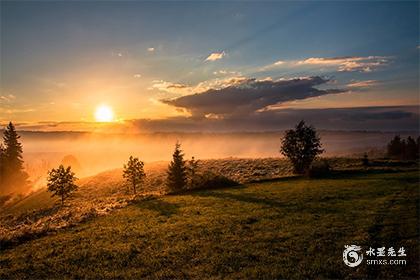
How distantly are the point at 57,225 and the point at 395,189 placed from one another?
126ft

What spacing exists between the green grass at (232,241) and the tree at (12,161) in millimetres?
71674

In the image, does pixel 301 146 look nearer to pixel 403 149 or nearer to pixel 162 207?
pixel 162 207

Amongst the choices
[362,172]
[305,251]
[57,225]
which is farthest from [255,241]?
[362,172]

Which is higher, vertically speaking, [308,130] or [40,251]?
[308,130]

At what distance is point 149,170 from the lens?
94875 millimetres

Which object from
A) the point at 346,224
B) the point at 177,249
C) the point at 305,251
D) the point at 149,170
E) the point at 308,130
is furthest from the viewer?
the point at 149,170

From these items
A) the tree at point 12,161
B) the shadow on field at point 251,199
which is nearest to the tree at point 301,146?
the shadow on field at point 251,199

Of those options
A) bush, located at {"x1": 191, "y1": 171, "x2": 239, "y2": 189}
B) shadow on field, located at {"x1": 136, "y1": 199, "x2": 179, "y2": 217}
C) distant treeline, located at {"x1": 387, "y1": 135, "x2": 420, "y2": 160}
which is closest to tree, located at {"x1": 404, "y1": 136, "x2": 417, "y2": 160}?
distant treeline, located at {"x1": 387, "y1": 135, "x2": 420, "y2": 160}

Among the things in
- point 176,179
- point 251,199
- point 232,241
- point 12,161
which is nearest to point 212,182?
point 176,179

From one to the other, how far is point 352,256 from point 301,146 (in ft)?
169

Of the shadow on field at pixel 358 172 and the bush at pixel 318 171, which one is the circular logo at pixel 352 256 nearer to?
the shadow on field at pixel 358 172

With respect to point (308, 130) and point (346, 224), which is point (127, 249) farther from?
point (308, 130)

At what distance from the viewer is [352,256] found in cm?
1717

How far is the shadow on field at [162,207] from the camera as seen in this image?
3069 centimetres
